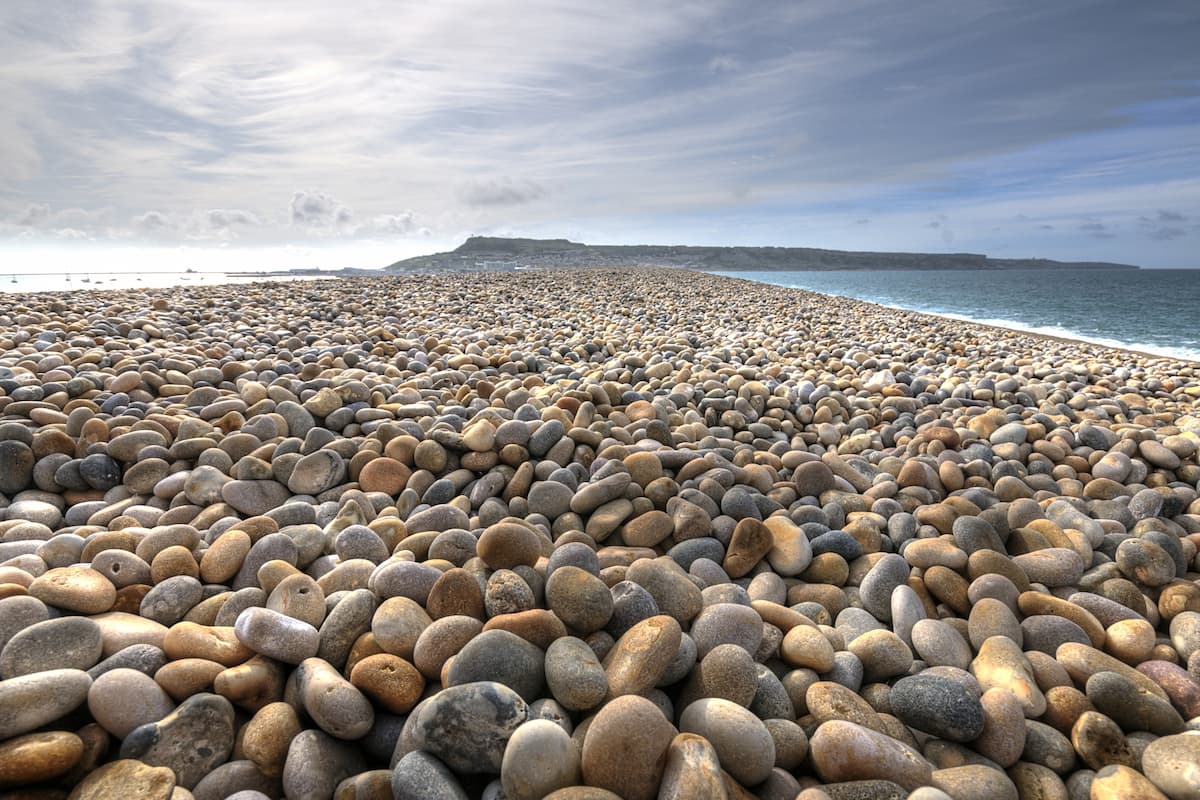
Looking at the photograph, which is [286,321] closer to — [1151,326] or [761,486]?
[761,486]

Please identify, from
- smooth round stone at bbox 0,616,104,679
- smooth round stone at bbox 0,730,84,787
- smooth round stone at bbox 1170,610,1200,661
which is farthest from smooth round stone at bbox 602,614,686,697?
smooth round stone at bbox 1170,610,1200,661

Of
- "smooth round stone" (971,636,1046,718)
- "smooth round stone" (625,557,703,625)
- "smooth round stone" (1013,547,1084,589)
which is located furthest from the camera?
"smooth round stone" (1013,547,1084,589)

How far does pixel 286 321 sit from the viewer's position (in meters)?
7.00

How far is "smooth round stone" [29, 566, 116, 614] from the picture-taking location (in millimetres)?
1658

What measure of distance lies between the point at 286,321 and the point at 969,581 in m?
7.24

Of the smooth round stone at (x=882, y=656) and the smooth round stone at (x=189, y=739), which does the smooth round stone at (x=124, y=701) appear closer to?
the smooth round stone at (x=189, y=739)

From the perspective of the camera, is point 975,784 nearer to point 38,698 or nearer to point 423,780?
point 423,780

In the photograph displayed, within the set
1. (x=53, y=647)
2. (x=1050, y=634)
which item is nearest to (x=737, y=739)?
(x=1050, y=634)

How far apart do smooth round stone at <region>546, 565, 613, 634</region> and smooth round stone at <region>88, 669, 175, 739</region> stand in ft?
3.22

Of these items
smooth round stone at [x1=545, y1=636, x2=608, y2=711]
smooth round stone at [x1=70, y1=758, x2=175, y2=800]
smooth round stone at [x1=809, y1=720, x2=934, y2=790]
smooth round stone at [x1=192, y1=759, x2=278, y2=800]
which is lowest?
smooth round stone at [x1=192, y1=759, x2=278, y2=800]

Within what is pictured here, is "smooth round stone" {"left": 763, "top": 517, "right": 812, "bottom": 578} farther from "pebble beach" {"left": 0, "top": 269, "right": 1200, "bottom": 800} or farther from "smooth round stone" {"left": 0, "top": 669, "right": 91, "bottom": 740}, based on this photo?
"smooth round stone" {"left": 0, "top": 669, "right": 91, "bottom": 740}

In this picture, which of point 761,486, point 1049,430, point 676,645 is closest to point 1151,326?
point 1049,430

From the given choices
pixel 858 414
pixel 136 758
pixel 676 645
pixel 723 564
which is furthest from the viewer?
pixel 858 414

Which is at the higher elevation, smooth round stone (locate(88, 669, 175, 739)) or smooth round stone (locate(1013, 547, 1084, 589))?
smooth round stone (locate(88, 669, 175, 739))
